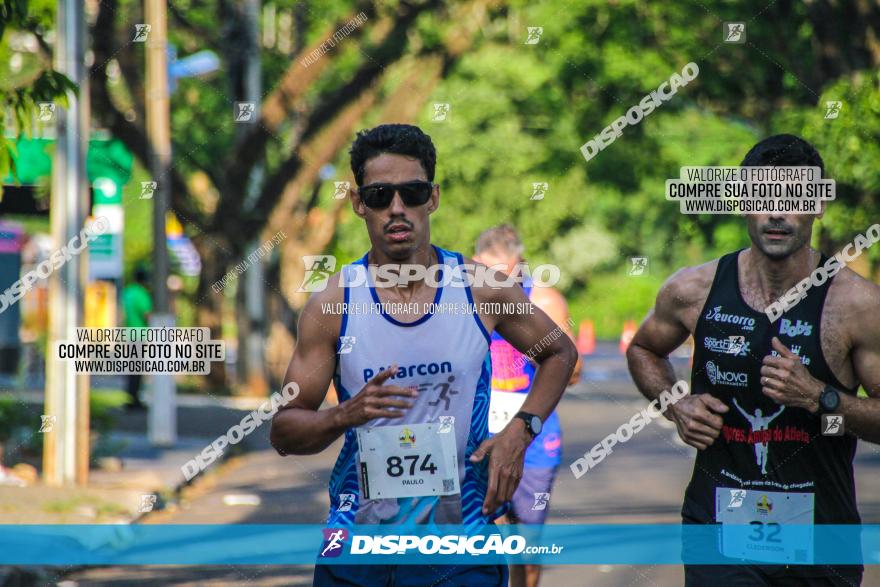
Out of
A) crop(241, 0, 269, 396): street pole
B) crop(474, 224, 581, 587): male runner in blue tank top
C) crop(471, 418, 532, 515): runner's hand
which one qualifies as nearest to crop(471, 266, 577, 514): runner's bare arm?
crop(471, 418, 532, 515): runner's hand

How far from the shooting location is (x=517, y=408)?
7.39 meters

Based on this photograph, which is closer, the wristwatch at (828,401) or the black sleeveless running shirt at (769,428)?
the wristwatch at (828,401)

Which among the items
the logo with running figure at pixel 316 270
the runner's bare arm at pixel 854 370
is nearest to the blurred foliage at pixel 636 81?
the logo with running figure at pixel 316 270

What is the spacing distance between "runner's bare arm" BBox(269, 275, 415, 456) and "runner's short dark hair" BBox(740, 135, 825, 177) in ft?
4.37

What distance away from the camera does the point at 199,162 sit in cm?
2544

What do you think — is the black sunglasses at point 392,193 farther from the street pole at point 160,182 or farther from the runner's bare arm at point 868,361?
the street pole at point 160,182

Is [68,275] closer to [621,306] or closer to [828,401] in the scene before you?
[828,401]

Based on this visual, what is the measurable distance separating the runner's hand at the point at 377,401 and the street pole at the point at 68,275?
27.4ft

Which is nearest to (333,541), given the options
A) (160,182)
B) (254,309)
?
(160,182)

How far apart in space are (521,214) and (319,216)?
2544 cm

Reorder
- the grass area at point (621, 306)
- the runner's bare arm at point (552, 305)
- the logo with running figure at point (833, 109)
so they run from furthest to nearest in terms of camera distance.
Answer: the grass area at point (621, 306), the logo with running figure at point (833, 109), the runner's bare arm at point (552, 305)

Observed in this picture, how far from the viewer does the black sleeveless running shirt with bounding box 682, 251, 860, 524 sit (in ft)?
14.7

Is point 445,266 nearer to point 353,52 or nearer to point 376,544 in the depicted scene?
point 376,544

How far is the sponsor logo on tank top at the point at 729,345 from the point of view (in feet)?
14.9
